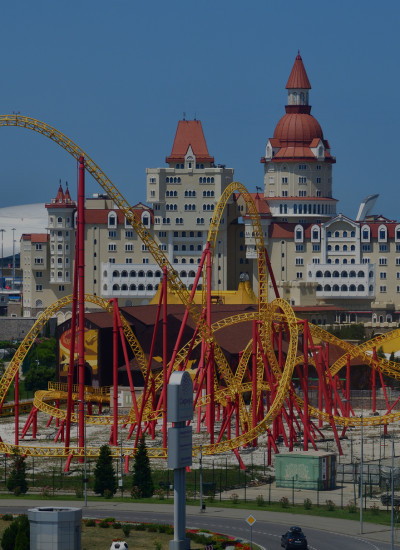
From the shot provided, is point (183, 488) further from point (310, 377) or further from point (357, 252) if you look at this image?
point (357, 252)

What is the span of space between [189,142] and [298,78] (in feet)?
50.5

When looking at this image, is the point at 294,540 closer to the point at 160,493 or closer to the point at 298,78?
the point at 160,493

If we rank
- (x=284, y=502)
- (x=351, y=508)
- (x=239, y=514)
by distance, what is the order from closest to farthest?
(x=239, y=514) → (x=351, y=508) → (x=284, y=502)

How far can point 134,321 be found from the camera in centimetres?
13975

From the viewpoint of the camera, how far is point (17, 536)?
59.8m

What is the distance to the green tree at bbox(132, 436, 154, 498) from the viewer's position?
77812 millimetres

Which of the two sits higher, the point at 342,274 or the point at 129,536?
the point at 342,274

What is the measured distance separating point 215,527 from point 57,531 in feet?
39.4

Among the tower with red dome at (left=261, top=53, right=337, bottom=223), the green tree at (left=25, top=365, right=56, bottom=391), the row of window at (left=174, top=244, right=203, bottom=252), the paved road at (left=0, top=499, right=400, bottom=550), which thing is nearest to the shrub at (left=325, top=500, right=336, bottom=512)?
the paved road at (left=0, top=499, right=400, bottom=550)

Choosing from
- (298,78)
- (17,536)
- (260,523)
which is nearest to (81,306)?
(260,523)

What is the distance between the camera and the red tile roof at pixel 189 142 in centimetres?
19150

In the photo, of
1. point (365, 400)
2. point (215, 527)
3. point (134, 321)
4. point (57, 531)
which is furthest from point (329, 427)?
point (57, 531)

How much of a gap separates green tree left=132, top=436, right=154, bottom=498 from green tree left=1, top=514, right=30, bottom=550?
16868 mm

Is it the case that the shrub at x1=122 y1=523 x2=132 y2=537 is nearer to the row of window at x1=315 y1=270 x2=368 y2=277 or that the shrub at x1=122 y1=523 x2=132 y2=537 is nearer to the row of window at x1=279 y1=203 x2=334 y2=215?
the row of window at x1=315 y1=270 x2=368 y2=277
